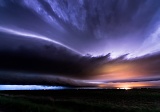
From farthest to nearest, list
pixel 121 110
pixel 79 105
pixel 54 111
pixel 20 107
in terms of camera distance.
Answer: pixel 79 105
pixel 121 110
pixel 20 107
pixel 54 111

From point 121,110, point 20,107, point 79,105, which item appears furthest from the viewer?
point 79,105

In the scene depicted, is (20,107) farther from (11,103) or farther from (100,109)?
(100,109)

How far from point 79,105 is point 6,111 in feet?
54.9

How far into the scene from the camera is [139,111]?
126 feet

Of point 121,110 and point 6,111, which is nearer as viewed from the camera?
point 6,111

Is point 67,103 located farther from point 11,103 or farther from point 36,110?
point 36,110

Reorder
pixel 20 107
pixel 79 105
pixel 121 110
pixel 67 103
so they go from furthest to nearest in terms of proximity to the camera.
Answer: pixel 67 103, pixel 79 105, pixel 121 110, pixel 20 107

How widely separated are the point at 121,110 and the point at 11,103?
1974 centimetres

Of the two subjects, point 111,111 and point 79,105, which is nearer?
point 111,111

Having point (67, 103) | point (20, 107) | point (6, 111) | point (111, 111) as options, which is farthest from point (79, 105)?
Answer: point (6, 111)

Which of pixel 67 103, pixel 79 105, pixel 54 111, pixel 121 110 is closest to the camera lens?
pixel 54 111

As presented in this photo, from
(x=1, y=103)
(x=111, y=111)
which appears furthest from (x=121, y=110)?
(x=1, y=103)

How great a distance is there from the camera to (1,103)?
4338 centimetres

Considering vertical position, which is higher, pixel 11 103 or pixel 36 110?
pixel 11 103
